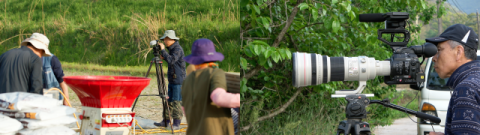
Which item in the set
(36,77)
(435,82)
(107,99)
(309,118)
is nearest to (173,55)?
(107,99)

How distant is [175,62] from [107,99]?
0.49 meters

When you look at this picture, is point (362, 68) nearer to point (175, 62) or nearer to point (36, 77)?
point (175, 62)

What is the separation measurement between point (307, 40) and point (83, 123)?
2726mm

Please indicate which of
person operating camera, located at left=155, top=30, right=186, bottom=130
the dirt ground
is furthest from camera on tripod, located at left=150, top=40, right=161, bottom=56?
the dirt ground

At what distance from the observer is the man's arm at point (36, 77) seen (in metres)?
2.45

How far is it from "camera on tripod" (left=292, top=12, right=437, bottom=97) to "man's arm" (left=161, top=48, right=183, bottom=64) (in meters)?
0.69

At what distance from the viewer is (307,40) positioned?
4.45m

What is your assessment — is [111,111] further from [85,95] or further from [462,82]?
[462,82]

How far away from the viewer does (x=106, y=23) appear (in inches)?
96.9

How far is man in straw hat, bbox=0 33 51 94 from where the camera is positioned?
2.41 meters

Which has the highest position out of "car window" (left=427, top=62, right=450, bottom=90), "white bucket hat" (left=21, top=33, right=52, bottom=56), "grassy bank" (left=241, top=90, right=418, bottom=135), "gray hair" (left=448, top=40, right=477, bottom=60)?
"white bucket hat" (left=21, top=33, right=52, bottom=56)

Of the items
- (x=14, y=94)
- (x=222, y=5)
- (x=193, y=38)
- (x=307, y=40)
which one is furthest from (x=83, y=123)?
(x=307, y=40)

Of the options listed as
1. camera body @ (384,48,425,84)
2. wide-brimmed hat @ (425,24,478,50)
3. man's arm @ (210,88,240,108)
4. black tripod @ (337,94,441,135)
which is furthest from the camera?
camera body @ (384,48,425,84)

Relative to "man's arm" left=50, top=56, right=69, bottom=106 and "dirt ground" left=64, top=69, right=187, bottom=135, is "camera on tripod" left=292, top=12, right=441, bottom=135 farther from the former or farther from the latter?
"man's arm" left=50, top=56, right=69, bottom=106
